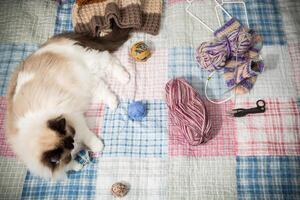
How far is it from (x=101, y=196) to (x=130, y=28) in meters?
0.95

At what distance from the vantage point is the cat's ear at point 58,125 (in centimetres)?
108

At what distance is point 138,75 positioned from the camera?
1548 millimetres

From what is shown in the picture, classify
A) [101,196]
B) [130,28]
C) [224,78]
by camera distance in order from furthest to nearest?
[130,28] < [224,78] < [101,196]

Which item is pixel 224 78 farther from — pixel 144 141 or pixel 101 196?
pixel 101 196

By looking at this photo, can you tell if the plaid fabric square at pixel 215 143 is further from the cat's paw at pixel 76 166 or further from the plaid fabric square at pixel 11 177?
the plaid fabric square at pixel 11 177

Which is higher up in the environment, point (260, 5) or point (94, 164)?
point (260, 5)

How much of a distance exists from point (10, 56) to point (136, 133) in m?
Result: 0.94

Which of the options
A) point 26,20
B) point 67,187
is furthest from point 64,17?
point 67,187

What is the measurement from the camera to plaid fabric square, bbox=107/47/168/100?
58.9 inches

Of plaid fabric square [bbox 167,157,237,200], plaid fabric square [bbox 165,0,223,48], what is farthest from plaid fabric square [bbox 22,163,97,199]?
plaid fabric square [bbox 165,0,223,48]

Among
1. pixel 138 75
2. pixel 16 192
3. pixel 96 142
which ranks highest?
pixel 138 75

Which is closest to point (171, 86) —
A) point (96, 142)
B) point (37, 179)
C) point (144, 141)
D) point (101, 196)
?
point (144, 141)

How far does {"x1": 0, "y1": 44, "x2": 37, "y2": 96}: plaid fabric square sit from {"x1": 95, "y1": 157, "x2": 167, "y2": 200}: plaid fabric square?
0.80 metres

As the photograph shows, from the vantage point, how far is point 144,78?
1537 millimetres
